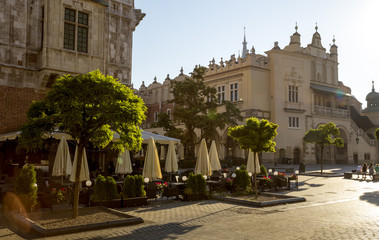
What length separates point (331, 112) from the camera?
48.4 metres

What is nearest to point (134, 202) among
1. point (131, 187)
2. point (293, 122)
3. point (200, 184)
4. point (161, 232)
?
point (131, 187)

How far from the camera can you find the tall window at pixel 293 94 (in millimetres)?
44612

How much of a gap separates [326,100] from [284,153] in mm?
12712

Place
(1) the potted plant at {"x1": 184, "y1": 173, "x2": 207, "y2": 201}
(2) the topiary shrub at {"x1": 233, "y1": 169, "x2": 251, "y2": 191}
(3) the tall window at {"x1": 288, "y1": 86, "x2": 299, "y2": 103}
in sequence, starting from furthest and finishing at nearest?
(3) the tall window at {"x1": 288, "y1": 86, "x2": 299, "y2": 103} < (2) the topiary shrub at {"x1": 233, "y1": 169, "x2": 251, "y2": 191} < (1) the potted plant at {"x1": 184, "y1": 173, "x2": 207, "y2": 201}

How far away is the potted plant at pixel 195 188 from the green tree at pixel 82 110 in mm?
5340

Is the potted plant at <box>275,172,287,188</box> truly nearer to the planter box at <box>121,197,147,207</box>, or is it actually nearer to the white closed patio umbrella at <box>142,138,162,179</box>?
the white closed patio umbrella at <box>142,138,162,179</box>

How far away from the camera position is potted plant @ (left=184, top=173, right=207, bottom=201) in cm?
1488

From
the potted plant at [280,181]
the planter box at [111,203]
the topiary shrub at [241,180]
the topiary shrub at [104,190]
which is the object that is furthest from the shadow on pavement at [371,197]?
the topiary shrub at [104,190]

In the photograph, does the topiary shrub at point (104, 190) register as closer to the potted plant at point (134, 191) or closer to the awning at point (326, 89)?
the potted plant at point (134, 191)

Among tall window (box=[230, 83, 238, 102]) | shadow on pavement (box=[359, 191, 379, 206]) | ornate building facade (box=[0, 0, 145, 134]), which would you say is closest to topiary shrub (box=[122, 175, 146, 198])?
ornate building facade (box=[0, 0, 145, 134])

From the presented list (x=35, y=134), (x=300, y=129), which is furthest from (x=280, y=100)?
(x=35, y=134)

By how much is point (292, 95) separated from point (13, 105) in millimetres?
34565

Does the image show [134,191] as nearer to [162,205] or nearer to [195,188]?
[162,205]

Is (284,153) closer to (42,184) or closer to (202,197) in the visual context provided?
(202,197)
